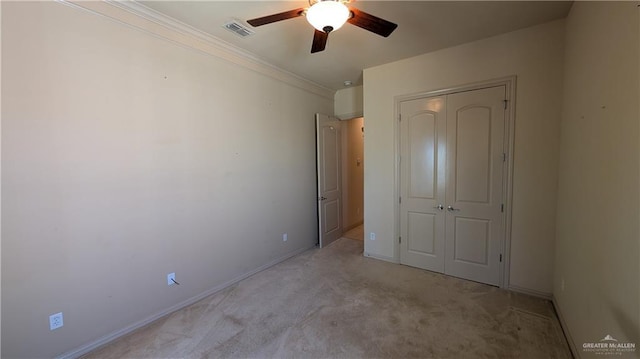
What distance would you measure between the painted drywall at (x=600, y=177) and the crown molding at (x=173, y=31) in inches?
120

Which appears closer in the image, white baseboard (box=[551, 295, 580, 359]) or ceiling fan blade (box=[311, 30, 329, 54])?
white baseboard (box=[551, 295, 580, 359])

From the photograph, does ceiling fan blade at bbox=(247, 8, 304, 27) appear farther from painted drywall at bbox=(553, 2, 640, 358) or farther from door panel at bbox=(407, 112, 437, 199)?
door panel at bbox=(407, 112, 437, 199)

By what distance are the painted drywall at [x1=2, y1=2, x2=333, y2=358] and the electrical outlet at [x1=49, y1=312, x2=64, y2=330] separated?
1.1 inches

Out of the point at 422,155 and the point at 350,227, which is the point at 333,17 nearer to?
Answer: the point at 422,155

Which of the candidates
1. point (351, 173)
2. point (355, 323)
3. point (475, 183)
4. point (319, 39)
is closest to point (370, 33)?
point (319, 39)

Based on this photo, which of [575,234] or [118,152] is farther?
[118,152]

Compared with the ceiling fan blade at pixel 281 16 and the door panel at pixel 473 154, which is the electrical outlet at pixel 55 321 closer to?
the ceiling fan blade at pixel 281 16

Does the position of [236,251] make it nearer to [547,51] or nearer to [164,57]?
[164,57]

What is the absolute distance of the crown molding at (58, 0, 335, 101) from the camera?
6.76ft

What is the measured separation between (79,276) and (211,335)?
43.2 inches

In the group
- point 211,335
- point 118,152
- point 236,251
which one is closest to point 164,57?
point 118,152

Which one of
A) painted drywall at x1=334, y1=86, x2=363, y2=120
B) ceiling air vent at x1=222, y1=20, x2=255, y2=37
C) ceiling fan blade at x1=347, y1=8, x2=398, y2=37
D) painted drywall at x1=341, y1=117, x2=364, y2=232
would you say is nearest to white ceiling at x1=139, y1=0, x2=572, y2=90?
ceiling air vent at x1=222, y1=20, x2=255, y2=37

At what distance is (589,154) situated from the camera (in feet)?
5.92

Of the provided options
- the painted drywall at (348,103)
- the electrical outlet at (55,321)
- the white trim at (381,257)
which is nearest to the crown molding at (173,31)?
the painted drywall at (348,103)
